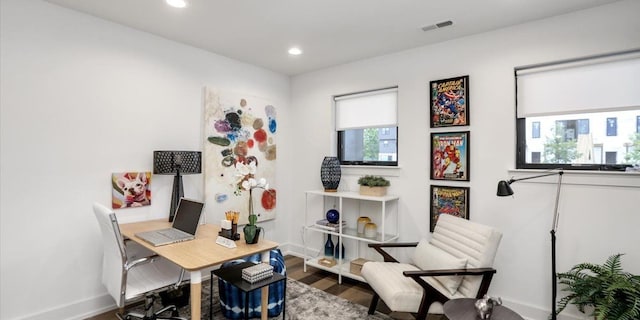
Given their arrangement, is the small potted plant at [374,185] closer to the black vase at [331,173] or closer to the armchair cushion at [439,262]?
the black vase at [331,173]

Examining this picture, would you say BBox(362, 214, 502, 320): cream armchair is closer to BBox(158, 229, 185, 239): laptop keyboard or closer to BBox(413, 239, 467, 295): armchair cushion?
BBox(413, 239, 467, 295): armchair cushion

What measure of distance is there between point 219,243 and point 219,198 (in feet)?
4.39

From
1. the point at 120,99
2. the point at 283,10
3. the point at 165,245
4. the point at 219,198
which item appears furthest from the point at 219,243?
the point at 283,10

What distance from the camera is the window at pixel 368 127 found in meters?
3.61

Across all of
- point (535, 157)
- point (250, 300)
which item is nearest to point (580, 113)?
point (535, 157)

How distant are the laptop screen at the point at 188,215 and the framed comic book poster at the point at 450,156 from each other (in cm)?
226

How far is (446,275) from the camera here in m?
2.20

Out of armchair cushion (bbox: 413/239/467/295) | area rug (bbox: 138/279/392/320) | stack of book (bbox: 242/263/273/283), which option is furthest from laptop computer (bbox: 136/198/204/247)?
armchair cushion (bbox: 413/239/467/295)

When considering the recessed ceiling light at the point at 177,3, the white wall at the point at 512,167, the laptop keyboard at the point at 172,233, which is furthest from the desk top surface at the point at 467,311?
the recessed ceiling light at the point at 177,3

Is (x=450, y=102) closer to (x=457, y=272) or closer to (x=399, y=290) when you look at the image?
(x=457, y=272)

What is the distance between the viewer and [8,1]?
2.28 metres

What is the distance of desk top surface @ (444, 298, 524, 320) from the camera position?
6.11 feet

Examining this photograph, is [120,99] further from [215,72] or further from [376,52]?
[376,52]

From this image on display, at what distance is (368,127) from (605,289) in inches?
98.6
